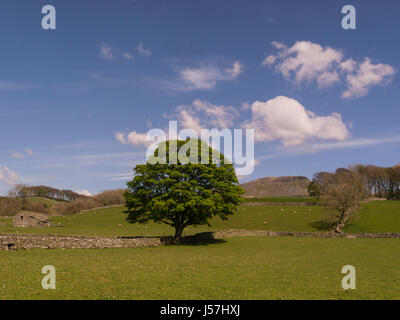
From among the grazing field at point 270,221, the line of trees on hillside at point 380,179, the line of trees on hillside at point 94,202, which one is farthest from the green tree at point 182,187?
the line of trees on hillside at point 380,179

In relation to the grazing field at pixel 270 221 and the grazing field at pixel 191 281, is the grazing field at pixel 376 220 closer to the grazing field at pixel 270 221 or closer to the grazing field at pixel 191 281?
the grazing field at pixel 270 221

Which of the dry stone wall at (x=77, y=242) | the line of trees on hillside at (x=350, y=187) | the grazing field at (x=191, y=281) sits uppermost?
the line of trees on hillside at (x=350, y=187)

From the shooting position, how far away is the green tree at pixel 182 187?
1796 inches

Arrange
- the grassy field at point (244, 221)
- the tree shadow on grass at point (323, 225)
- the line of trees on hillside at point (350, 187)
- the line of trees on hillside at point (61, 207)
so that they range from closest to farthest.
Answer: the line of trees on hillside at point (350, 187), the tree shadow on grass at point (323, 225), the grassy field at point (244, 221), the line of trees on hillside at point (61, 207)

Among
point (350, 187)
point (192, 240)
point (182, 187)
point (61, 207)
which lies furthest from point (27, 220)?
point (61, 207)

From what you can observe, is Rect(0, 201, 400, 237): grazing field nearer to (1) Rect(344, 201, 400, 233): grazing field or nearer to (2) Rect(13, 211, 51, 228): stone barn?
(1) Rect(344, 201, 400, 233): grazing field

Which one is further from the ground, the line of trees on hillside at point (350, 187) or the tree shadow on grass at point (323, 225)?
the line of trees on hillside at point (350, 187)

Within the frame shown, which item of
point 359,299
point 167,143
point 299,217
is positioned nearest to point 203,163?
point 167,143

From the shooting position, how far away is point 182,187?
45.7 metres

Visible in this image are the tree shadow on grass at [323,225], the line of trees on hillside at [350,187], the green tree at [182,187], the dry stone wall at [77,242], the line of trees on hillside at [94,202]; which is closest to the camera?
the dry stone wall at [77,242]

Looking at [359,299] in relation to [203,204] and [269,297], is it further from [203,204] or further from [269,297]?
[203,204]

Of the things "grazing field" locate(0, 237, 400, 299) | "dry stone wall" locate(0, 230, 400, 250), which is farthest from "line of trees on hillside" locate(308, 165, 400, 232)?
"grazing field" locate(0, 237, 400, 299)
